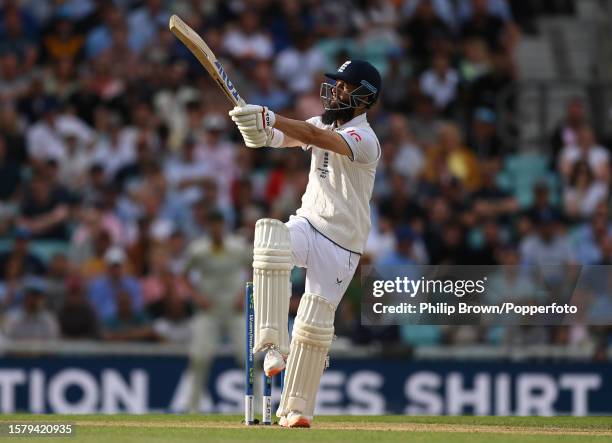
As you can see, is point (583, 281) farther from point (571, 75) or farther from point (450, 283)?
point (571, 75)

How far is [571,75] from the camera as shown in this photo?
16.5 meters

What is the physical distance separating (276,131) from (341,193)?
21.0 inches

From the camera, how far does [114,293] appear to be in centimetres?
1302

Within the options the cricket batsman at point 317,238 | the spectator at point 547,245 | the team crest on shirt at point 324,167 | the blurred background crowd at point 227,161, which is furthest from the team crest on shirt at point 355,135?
the spectator at point 547,245

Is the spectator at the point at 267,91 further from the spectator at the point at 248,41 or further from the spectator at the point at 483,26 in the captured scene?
the spectator at the point at 483,26

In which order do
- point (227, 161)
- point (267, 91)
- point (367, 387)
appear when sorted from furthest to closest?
point (267, 91), point (227, 161), point (367, 387)

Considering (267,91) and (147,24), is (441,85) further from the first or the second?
(147,24)

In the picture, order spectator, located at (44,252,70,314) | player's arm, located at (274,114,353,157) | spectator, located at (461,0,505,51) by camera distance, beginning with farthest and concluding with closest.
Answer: spectator, located at (461,0,505,51) → spectator, located at (44,252,70,314) → player's arm, located at (274,114,353,157)

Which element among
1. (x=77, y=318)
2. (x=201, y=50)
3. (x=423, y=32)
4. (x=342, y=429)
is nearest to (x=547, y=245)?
(x=423, y=32)

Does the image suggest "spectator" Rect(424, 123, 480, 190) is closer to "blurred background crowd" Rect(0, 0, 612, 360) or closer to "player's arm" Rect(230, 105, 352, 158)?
"blurred background crowd" Rect(0, 0, 612, 360)

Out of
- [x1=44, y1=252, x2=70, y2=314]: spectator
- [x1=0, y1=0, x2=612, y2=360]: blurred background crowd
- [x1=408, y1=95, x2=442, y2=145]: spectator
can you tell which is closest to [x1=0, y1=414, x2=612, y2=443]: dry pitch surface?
[x1=0, y1=0, x2=612, y2=360]: blurred background crowd

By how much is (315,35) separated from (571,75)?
2.91 meters

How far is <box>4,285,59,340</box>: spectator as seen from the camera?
12555 mm

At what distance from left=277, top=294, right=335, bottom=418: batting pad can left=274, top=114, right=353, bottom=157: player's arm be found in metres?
0.81
